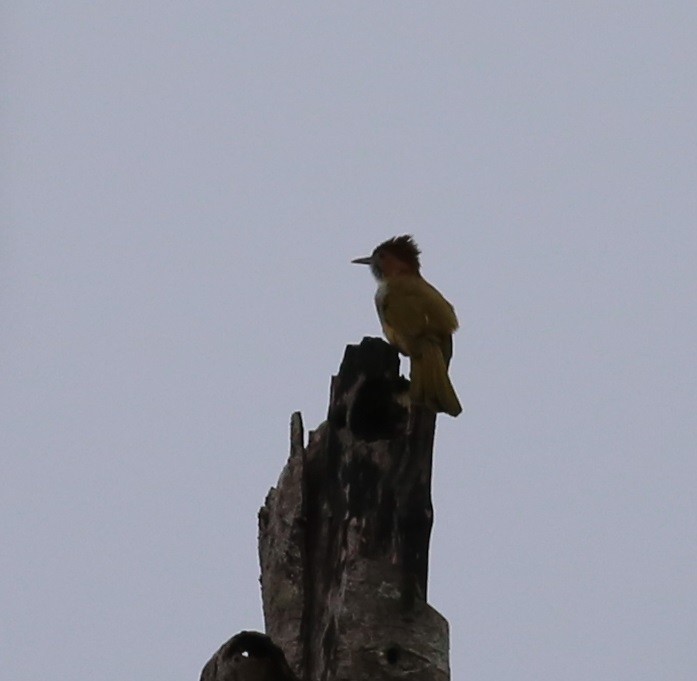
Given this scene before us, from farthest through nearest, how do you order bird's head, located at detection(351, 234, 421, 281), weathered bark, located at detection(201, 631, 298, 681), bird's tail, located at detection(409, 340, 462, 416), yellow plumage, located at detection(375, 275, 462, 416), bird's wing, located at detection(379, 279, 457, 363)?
bird's head, located at detection(351, 234, 421, 281) → bird's wing, located at detection(379, 279, 457, 363) → yellow plumage, located at detection(375, 275, 462, 416) → bird's tail, located at detection(409, 340, 462, 416) → weathered bark, located at detection(201, 631, 298, 681)

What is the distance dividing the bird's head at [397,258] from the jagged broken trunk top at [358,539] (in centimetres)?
255

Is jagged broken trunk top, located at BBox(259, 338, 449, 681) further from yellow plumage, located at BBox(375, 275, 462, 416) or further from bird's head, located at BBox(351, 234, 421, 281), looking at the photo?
bird's head, located at BBox(351, 234, 421, 281)

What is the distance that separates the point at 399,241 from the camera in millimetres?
9164

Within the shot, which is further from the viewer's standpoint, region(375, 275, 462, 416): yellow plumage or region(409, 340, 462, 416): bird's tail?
region(375, 275, 462, 416): yellow plumage

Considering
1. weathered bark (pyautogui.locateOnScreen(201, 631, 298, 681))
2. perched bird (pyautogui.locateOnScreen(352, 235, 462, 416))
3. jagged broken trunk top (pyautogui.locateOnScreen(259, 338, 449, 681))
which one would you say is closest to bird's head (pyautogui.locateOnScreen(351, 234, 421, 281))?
perched bird (pyautogui.locateOnScreen(352, 235, 462, 416))

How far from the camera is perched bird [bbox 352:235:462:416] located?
689 centimetres

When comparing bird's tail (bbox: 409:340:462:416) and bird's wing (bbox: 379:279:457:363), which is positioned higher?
bird's wing (bbox: 379:279:457:363)

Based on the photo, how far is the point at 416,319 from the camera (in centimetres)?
810

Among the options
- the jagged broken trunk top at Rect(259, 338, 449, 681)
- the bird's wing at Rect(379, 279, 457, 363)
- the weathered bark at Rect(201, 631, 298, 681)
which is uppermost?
the bird's wing at Rect(379, 279, 457, 363)

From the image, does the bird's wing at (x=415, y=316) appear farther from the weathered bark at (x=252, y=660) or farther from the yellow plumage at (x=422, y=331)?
the weathered bark at (x=252, y=660)

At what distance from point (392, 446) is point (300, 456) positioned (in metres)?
0.52

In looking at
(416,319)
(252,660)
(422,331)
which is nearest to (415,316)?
(416,319)

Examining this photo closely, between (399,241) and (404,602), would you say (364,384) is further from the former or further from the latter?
(399,241)

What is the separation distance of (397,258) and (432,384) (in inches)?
93.1
